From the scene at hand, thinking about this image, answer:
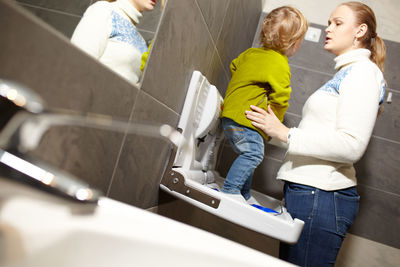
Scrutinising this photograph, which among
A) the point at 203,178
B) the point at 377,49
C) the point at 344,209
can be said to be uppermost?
the point at 377,49

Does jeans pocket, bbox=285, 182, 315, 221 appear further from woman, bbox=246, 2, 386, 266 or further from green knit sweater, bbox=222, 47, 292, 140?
green knit sweater, bbox=222, 47, 292, 140

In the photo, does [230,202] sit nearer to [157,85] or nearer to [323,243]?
[323,243]

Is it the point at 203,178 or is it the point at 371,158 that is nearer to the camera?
the point at 203,178

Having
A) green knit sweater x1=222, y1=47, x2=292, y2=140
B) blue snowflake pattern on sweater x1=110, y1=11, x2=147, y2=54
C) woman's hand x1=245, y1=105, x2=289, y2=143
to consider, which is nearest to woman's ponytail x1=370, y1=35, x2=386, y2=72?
green knit sweater x1=222, y1=47, x2=292, y2=140

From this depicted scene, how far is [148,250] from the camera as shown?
33 centimetres

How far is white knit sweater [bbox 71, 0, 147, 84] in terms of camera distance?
461 millimetres

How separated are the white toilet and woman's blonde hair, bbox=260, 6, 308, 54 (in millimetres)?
414

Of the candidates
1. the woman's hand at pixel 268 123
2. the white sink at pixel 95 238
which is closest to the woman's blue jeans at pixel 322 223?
the woman's hand at pixel 268 123

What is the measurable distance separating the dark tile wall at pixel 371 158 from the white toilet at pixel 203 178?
0.73m

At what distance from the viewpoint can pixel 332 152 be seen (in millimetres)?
947

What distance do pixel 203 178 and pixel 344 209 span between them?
22.2 inches

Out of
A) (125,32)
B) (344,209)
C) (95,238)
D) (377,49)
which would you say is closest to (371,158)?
(377,49)

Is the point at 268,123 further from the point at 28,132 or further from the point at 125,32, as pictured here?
the point at 28,132

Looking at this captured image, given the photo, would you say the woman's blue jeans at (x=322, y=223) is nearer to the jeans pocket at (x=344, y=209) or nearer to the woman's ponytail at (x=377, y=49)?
the jeans pocket at (x=344, y=209)
